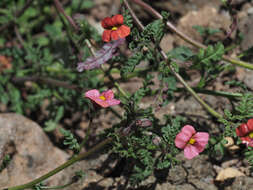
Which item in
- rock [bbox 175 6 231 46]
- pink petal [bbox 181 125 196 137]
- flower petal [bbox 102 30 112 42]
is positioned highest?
flower petal [bbox 102 30 112 42]

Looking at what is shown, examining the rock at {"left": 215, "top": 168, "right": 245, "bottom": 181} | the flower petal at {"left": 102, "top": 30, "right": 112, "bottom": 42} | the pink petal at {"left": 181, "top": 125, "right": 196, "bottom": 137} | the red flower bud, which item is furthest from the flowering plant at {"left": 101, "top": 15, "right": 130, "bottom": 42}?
the rock at {"left": 215, "top": 168, "right": 245, "bottom": 181}

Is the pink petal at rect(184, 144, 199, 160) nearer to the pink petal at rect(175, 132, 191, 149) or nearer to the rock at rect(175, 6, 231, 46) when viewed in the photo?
the pink petal at rect(175, 132, 191, 149)

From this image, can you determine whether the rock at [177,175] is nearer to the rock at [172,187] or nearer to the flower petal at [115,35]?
the rock at [172,187]

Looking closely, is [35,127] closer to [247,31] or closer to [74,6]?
[74,6]

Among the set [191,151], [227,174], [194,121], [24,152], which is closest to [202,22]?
[194,121]

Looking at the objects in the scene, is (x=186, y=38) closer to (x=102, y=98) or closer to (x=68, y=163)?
(x=102, y=98)

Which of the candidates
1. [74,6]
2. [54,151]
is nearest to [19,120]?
[54,151]

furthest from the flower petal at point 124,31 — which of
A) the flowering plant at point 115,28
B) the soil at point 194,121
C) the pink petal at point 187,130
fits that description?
the soil at point 194,121
